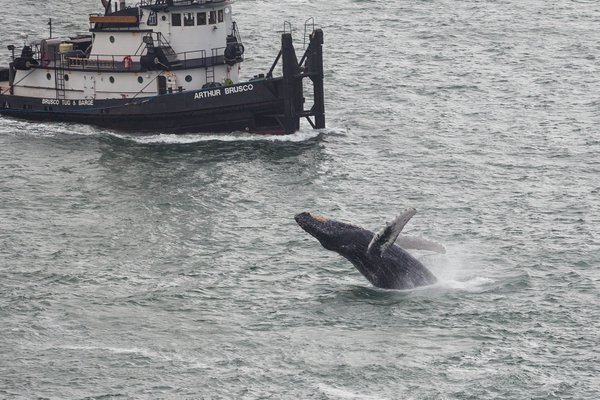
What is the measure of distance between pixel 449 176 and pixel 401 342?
71.1ft

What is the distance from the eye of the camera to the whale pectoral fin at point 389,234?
5162 cm

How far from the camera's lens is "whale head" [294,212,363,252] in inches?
2141

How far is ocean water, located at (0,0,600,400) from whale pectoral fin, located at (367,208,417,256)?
2.65 meters

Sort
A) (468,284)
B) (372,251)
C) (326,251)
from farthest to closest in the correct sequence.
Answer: (326,251) → (468,284) → (372,251)

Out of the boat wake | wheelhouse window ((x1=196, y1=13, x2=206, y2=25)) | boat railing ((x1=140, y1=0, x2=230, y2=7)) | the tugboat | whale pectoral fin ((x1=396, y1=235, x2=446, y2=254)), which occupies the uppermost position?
boat railing ((x1=140, y1=0, x2=230, y2=7))

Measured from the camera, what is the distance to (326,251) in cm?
6228

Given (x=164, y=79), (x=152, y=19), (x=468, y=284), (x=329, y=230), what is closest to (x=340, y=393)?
(x=329, y=230)

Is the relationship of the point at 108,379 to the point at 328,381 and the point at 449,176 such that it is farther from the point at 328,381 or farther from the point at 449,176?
the point at 449,176

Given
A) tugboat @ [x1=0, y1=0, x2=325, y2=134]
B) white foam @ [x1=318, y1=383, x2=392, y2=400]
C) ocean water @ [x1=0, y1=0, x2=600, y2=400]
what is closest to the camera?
white foam @ [x1=318, y1=383, x2=392, y2=400]

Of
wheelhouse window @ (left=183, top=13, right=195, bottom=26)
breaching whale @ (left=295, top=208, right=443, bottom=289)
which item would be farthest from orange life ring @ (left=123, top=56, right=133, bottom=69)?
breaching whale @ (left=295, top=208, right=443, bottom=289)

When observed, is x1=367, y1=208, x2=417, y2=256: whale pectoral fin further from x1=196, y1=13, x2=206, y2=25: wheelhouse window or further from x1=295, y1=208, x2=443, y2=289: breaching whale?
x1=196, y1=13, x2=206, y2=25: wheelhouse window

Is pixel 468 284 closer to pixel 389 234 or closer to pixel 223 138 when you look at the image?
pixel 389 234

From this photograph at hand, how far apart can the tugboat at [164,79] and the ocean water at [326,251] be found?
1172mm

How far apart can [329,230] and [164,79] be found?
29.0 metres
